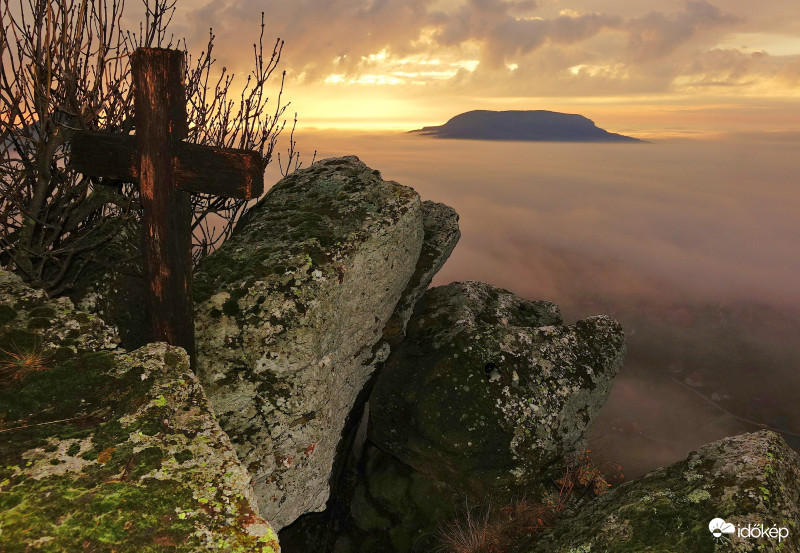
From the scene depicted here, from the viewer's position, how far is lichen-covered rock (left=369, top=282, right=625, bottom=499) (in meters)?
10.1

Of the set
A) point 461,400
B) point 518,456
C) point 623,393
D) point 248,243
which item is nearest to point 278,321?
point 248,243

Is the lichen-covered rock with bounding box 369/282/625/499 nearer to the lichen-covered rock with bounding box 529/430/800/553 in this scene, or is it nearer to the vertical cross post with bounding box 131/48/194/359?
the lichen-covered rock with bounding box 529/430/800/553

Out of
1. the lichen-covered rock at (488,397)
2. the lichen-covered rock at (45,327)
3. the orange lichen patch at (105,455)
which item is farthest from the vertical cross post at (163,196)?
the lichen-covered rock at (488,397)

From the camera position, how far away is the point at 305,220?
883 centimetres

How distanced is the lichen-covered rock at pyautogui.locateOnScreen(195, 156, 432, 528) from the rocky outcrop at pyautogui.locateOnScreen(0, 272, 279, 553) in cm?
208

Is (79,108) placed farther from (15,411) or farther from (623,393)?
(623,393)

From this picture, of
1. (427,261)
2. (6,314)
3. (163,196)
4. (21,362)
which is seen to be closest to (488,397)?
(427,261)

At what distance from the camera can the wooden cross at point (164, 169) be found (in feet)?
18.9

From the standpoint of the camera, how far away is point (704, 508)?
6.06 metres

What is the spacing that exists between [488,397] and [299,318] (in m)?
4.78

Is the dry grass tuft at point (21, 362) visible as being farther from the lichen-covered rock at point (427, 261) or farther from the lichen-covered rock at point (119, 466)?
the lichen-covered rock at point (427, 261)

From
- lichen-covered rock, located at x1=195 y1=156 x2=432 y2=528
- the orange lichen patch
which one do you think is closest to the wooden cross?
lichen-covered rock, located at x1=195 y1=156 x2=432 y2=528

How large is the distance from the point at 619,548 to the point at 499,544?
3.52m

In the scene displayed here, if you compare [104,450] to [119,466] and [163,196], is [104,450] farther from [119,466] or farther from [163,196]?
[163,196]
